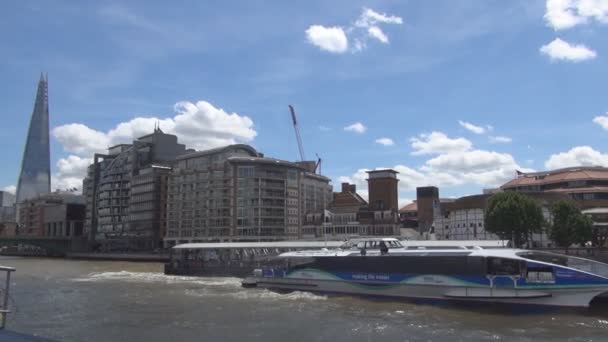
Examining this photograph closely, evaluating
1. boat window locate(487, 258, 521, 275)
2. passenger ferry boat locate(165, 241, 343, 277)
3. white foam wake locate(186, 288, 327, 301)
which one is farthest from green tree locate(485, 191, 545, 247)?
white foam wake locate(186, 288, 327, 301)

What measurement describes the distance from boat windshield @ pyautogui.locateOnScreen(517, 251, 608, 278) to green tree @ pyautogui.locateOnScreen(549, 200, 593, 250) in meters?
36.2

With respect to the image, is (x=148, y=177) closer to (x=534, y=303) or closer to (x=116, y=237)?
(x=116, y=237)

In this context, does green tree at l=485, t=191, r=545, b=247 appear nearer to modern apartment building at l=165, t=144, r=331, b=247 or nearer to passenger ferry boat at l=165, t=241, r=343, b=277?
passenger ferry boat at l=165, t=241, r=343, b=277

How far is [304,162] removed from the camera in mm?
188125

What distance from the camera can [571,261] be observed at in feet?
142

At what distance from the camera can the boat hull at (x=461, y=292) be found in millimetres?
40625

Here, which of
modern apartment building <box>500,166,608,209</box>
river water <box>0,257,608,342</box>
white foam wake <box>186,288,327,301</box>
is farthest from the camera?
modern apartment building <box>500,166,608,209</box>

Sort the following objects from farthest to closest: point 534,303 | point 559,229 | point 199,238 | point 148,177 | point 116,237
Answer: point 116,237
point 148,177
point 199,238
point 559,229
point 534,303

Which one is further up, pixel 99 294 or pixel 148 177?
pixel 148 177

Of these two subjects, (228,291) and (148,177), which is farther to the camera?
(148,177)

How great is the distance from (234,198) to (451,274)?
4047 inches

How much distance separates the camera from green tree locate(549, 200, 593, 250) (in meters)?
76.1

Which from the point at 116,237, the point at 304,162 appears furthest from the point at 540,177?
the point at 116,237

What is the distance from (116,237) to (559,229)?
482 feet
